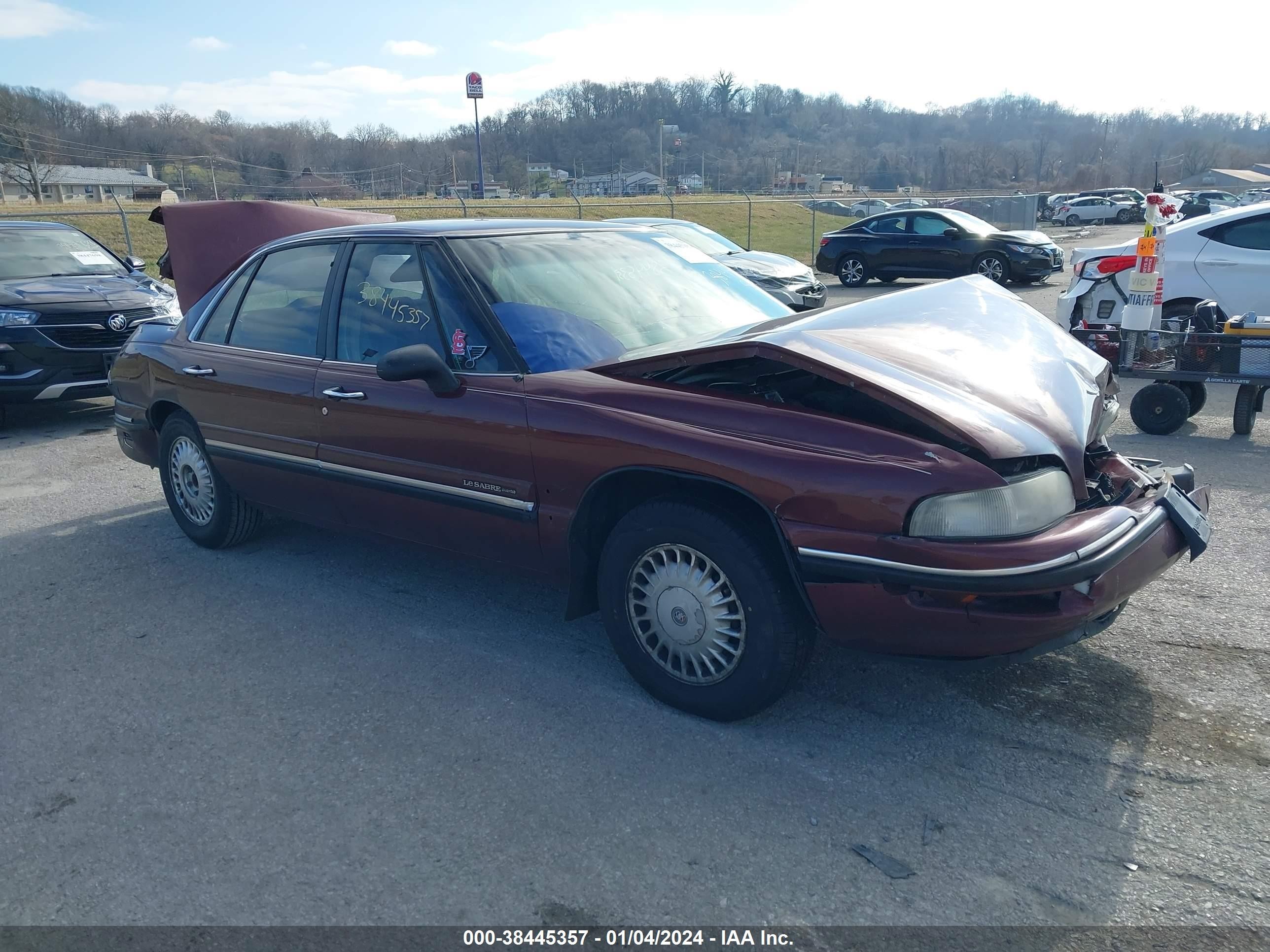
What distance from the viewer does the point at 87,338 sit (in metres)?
8.66

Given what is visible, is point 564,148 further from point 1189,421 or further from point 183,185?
point 1189,421

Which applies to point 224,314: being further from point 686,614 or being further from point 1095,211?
point 1095,211

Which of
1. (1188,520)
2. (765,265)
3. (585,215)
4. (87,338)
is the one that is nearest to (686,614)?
(1188,520)

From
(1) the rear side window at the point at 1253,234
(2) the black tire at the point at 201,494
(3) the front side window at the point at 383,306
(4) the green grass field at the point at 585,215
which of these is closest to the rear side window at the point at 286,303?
(3) the front side window at the point at 383,306

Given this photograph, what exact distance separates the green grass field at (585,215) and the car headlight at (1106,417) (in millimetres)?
19310

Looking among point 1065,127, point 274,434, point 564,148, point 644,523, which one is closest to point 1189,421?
point 644,523

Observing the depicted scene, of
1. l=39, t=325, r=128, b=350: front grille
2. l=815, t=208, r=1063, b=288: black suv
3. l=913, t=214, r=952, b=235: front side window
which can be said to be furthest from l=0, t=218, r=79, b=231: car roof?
l=913, t=214, r=952, b=235: front side window

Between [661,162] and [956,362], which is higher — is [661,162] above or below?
above

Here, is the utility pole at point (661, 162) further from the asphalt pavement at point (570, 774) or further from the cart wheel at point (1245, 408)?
the asphalt pavement at point (570, 774)

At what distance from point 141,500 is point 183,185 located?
4887 cm

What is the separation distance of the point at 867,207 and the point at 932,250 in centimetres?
2696

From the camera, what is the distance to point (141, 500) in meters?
6.47

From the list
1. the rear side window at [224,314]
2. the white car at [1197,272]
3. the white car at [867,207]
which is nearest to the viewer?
the rear side window at [224,314]

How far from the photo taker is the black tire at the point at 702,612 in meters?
3.12
